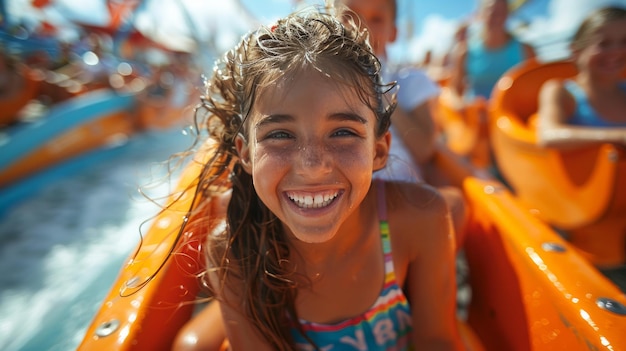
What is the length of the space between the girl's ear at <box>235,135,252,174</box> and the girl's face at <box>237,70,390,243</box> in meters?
0.08

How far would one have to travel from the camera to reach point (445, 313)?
874 mm

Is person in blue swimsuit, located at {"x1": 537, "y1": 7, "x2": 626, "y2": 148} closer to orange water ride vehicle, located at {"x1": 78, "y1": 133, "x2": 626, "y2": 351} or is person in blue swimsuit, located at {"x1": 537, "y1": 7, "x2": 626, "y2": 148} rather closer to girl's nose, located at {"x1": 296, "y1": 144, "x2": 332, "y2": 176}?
orange water ride vehicle, located at {"x1": 78, "y1": 133, "x2": 626, "y2": 351}

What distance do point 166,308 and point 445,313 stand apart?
0.67 metres

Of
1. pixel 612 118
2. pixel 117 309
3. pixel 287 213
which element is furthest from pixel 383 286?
pixel 612 118

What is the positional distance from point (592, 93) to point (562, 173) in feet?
1.35

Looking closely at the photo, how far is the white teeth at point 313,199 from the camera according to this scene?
2.21 ft

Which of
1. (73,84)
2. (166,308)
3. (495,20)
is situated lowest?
(166,308)

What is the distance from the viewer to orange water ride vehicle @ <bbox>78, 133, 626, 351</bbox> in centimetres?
73

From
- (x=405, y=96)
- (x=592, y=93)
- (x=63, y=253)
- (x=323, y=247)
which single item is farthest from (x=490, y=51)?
(x=63, y=253)

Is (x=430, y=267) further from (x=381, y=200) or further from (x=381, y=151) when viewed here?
(x=381, y=151)

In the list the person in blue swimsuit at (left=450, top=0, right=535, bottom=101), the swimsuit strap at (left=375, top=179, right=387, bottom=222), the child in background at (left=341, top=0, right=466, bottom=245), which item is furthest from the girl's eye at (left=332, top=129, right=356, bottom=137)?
the person in blue swimsuit at (left=450, top=0, right=535, bottom=101)

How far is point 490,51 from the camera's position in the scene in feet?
9.75

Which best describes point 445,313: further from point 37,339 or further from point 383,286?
point 37,339

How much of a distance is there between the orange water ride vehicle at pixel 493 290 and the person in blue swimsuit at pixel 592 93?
59 centimetres
